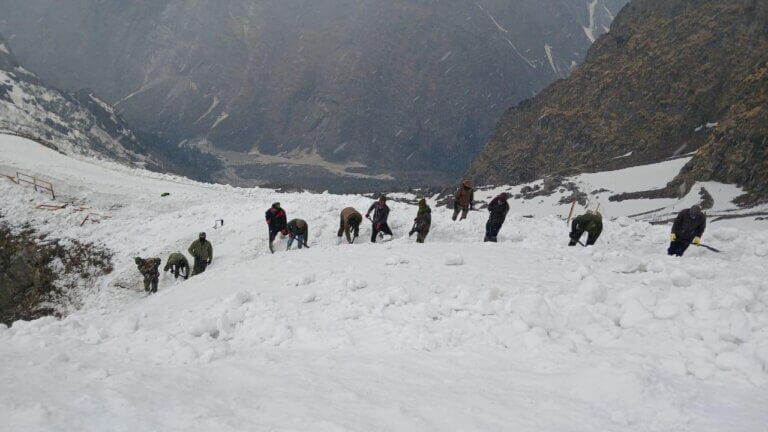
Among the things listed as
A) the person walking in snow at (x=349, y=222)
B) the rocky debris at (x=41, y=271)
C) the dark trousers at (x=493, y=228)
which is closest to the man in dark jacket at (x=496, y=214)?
the dark trousers at (x=493, y=228)

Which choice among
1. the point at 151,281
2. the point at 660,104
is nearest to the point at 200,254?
the point at 151,281

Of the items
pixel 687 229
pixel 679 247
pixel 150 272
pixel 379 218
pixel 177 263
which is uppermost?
pixel 379 218

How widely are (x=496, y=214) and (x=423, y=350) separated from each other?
9.29 m

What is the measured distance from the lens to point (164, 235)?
70.2 ft

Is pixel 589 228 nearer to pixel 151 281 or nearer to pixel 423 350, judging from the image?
pixel 423 350

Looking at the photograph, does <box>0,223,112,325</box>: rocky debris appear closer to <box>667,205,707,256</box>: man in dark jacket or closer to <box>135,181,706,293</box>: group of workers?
<box>135,181,706,293</box>: group of workers

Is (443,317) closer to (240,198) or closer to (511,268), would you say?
(511,268)

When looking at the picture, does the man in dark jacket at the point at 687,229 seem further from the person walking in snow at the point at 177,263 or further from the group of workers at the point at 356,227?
the person walking in snow at the point at 177,263

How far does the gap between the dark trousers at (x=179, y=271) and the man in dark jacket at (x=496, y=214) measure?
35.5ft

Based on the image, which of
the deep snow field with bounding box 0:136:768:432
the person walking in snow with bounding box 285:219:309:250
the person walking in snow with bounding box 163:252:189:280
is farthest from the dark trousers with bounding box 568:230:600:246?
the person walking in snow with bounding box 163:252:189:280

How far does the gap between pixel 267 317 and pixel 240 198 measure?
20.5 m

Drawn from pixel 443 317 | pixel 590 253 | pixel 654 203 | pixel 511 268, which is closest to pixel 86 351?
pixel 443 317

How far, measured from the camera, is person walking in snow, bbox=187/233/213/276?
17.4 metres

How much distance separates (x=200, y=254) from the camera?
17.4 metres
